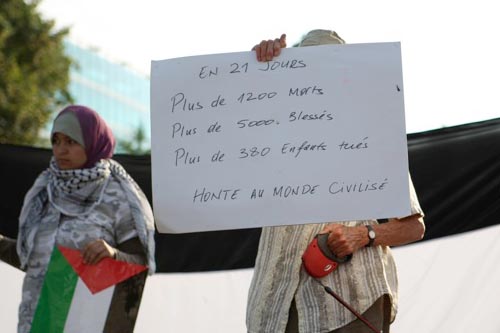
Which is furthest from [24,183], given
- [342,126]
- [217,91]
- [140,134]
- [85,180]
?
[140,134]

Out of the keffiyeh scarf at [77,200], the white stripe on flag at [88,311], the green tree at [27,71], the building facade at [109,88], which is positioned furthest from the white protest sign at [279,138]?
the building facade at [109,88]

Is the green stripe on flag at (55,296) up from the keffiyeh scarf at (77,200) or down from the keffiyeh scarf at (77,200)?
down

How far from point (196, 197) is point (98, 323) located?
23.1 inches

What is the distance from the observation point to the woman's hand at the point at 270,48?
3.80 meters

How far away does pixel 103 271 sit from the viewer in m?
3.75

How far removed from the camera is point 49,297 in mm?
3803

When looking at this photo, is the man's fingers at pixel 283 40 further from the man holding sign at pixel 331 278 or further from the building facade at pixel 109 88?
the building facade at pixel 109 88

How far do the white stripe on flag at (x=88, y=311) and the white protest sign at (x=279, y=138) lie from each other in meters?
0.36

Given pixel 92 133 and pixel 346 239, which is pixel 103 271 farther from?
pixel 346 239

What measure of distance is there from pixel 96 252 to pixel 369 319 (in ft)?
3.35

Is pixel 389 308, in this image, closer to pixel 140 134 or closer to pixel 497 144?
pixel 497 144

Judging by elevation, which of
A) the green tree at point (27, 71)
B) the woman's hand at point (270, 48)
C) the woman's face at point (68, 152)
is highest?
the green tree at point (27, 71)

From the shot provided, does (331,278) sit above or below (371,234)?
below

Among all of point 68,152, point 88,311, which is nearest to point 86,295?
point 88,311
